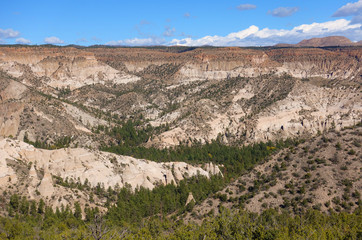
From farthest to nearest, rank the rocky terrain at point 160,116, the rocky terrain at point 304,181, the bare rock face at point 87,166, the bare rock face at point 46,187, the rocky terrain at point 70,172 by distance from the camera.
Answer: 1. the bare rock face at point 87,166
2. the rocky terrain at point 70,172
3. the bare rock face at point 46,187
4. the rocky terrain at point 160,116
5. the rocky terrain at point 304,181

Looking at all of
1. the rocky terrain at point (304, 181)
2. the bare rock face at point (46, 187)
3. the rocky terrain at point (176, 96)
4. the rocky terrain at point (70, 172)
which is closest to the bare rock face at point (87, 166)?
the rocky terrain at point (70, 172)

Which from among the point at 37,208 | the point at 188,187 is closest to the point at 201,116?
the point at 188,187

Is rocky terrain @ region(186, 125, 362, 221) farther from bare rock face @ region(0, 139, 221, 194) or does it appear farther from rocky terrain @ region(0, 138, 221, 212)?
bare rock face @ region(0, 139, 221, 194)

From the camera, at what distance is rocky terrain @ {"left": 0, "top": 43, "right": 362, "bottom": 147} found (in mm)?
106125

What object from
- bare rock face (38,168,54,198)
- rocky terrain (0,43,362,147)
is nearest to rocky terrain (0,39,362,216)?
bare rock face (38,168,54,198)

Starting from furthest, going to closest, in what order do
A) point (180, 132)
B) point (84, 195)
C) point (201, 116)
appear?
point (201, 116), point (180, 132), point (84, 195)

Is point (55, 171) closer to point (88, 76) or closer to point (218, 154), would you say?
point (218, 154)

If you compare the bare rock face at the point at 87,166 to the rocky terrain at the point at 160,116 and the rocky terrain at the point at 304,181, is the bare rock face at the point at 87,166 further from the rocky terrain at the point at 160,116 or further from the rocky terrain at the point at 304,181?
the rocky terrain at the point at 304,181

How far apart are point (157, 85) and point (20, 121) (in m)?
84.1

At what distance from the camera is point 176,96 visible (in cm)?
15738

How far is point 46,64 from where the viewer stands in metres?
166

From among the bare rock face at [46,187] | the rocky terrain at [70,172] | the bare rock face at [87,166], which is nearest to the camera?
the bare rock face at [46,187]

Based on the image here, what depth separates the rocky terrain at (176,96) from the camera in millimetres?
106125

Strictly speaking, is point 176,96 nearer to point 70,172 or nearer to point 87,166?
point 87,166
